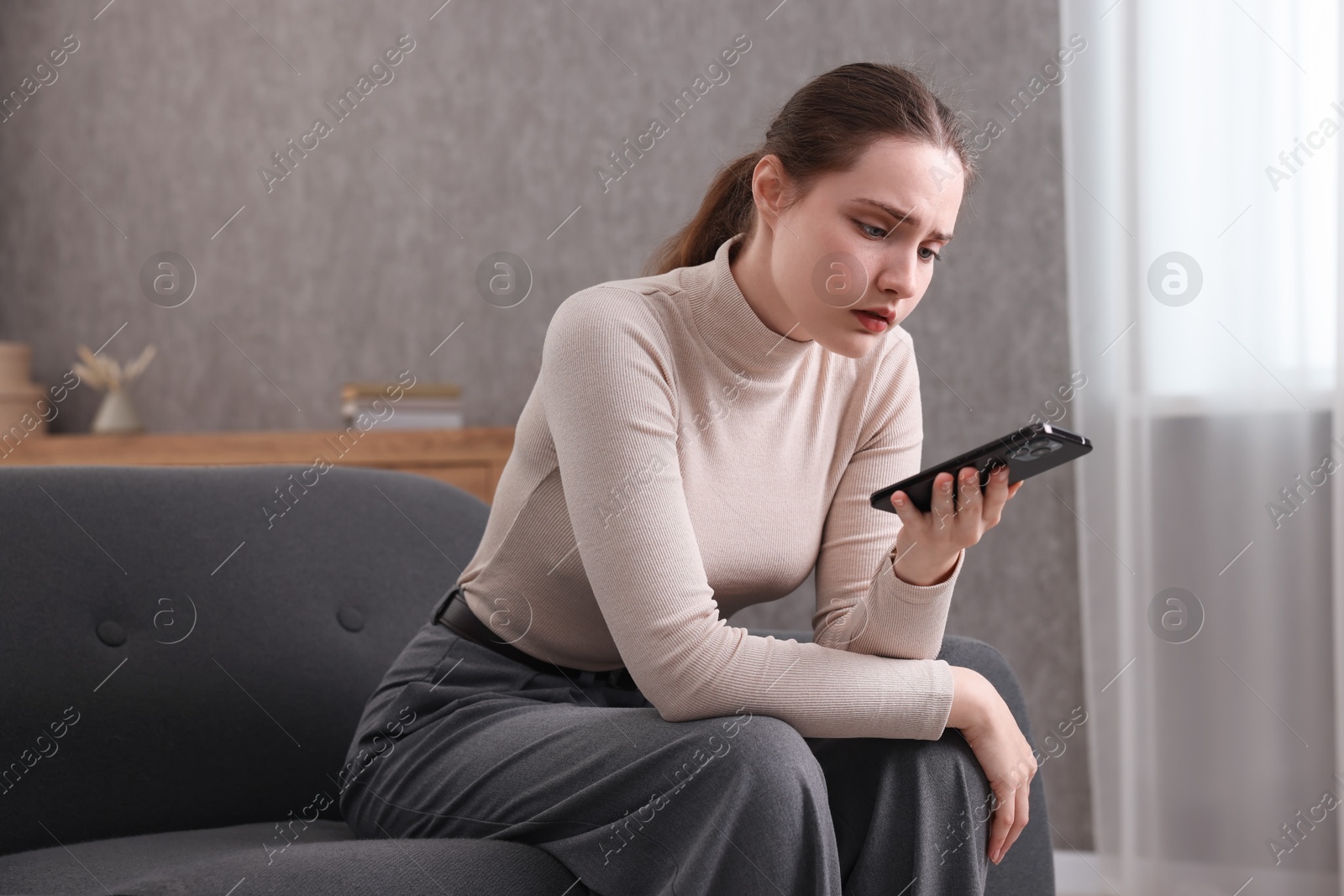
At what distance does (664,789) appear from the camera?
97 centimetres

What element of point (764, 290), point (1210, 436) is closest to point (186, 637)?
point (764, 290)

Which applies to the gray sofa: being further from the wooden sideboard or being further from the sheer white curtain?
the sheer white curtain

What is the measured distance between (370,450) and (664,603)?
4.72 ft

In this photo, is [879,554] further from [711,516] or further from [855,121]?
[855,121]

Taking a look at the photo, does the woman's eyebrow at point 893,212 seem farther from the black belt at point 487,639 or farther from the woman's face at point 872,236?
the black belt at point 487,639

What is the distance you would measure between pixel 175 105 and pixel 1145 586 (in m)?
2.52

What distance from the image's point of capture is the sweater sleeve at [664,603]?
104cm

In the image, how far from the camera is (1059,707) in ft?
7.64

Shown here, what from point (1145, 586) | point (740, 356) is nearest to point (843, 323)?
point (740, 356)

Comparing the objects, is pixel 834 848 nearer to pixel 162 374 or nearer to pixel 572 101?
pixel 572 101

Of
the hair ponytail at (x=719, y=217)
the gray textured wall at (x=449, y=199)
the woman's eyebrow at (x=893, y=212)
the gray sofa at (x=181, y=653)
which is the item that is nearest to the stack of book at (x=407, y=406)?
the gray textured wall at (x=449, y=199)

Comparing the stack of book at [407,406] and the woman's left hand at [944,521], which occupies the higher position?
the stack of book at [407,406]

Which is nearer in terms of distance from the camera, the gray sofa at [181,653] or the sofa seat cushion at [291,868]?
the sofa seat cushion at [291,868]

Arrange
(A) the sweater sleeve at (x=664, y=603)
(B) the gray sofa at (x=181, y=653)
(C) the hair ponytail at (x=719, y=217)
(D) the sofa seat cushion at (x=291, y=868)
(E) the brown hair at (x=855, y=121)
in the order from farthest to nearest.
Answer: (C) the hair ponytail at (x=719, y=217) < (B) the gray sofa at (x=181, y=653) < (E) the brown hair at (x=855, y=121) < (A) the sweater sleeve at (x=664, y=603) < (D) the sofa seat cushion at (x=291, y=868)
